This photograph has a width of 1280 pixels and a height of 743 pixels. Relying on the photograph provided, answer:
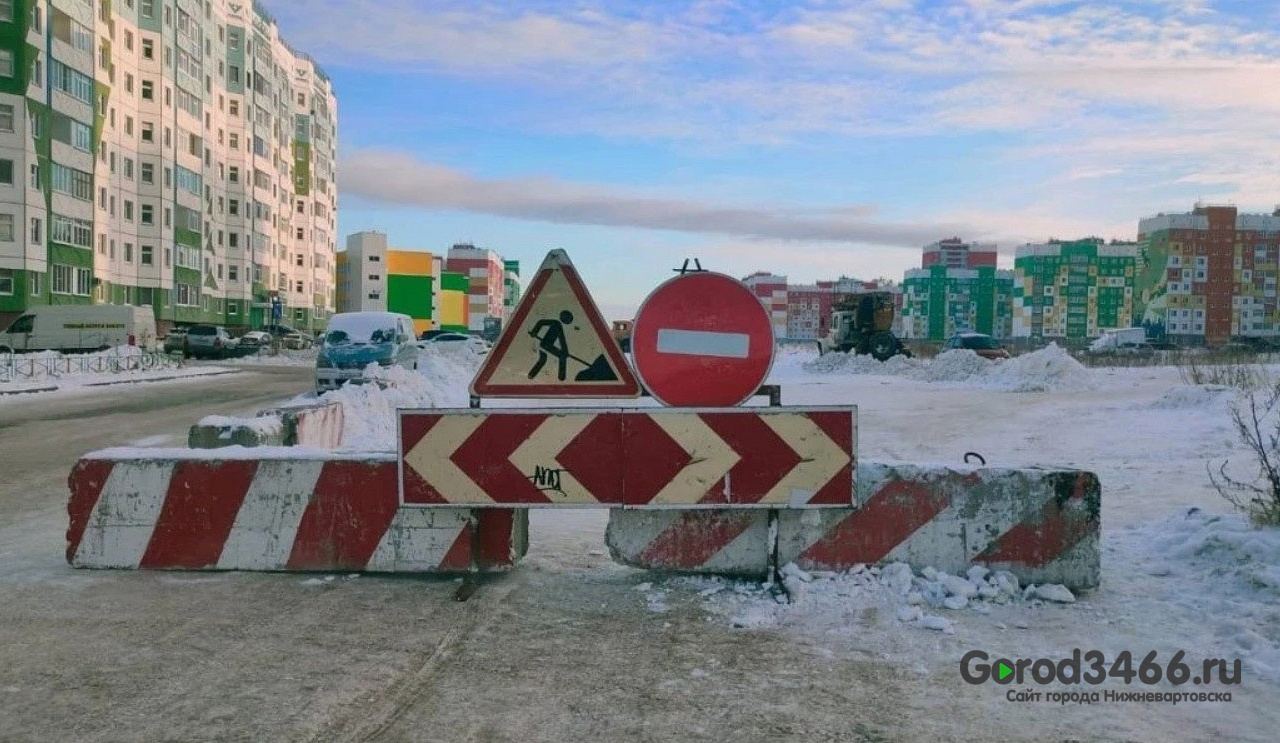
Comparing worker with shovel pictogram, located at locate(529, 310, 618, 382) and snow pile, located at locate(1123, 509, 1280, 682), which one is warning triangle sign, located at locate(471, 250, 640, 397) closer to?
worker with shovel pictogram, located at locate(529, 310, 618, 382)

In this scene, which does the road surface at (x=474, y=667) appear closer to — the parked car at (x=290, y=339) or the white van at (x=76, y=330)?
the white van at (x=76, y=330)

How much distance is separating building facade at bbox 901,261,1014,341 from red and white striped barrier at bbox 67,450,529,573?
6401 inches

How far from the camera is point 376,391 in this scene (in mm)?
15398

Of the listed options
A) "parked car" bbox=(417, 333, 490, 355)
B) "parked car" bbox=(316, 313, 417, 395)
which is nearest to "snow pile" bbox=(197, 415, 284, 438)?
"parked car" bbox=(316, 313, 417, 395)

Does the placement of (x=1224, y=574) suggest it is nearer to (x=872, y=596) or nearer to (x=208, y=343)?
(x=872, y=596)

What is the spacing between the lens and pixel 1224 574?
5.59 m

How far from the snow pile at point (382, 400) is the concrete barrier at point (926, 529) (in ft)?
10.7

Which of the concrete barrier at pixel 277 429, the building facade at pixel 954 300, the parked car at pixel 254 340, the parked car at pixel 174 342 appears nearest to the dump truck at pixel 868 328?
the parked car at pixel 254 340

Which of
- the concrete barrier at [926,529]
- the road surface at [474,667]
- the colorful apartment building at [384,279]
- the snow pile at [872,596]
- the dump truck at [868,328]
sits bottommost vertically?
the road surface at [474,667]

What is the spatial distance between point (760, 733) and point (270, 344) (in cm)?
6625

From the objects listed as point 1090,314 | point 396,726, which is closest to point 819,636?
point 396,726

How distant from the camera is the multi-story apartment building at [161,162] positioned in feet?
163

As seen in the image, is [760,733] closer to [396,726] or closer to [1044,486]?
[396,726]

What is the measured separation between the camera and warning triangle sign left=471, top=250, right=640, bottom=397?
5.70 meters
